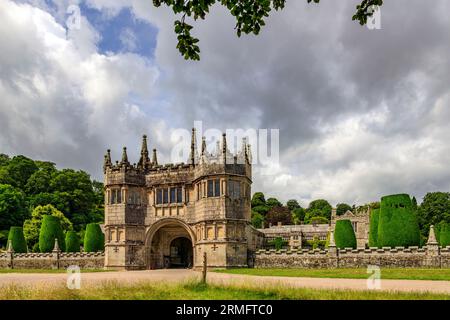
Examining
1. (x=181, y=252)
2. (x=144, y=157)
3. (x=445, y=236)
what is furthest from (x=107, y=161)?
(x=445, y=236)

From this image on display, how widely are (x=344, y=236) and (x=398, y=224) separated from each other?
6183 mm

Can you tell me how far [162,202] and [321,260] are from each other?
43.0 feet

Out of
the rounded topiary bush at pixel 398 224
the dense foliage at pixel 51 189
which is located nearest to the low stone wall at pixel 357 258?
the rounded topiary bush at pixel 398 224

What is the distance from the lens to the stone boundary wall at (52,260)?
3909 cm

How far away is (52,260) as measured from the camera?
4122 cm

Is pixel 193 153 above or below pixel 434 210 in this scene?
above

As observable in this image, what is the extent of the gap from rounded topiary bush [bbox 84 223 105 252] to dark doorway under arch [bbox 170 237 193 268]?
781cm

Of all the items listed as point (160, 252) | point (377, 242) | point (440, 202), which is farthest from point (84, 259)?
point (440, 202)

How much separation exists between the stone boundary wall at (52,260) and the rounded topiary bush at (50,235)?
281 cm

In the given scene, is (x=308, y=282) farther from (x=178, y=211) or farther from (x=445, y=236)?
(x=445, y=236)

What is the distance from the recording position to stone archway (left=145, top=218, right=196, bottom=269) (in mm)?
37344

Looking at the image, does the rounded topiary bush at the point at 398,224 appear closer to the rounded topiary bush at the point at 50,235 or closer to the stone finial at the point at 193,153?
the stone finial at the point at 193,153

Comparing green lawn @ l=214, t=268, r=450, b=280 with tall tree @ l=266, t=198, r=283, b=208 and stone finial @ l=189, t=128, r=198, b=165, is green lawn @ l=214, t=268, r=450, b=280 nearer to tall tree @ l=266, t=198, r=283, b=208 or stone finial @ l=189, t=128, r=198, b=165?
stone finial @ l=189, t=128, r=198, b=165

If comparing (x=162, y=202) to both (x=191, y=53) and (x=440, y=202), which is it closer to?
(x=191, y=53)
